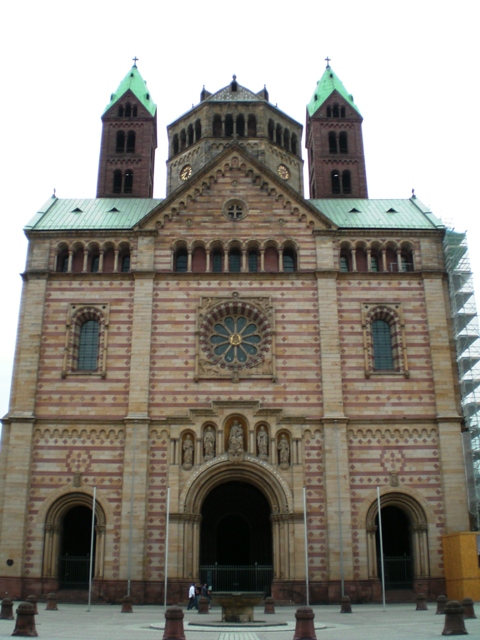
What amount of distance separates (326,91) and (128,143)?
16.1 m

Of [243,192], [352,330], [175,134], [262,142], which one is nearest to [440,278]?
[352,330]

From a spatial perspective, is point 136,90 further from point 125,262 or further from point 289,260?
point 289,260

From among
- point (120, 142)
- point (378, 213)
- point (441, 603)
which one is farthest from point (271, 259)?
point (441, 603)

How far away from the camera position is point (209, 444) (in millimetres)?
35344

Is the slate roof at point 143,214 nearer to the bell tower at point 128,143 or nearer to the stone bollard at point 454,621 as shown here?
the bell tower at point 128,143

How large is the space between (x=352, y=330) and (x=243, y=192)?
1046cm

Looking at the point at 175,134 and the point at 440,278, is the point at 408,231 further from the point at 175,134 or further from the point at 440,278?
the point at 175,134

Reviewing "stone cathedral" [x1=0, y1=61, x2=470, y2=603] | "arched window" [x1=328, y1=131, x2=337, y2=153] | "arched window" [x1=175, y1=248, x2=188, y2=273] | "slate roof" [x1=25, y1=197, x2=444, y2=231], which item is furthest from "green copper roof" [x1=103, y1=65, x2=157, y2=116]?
"arched window" [x1=175, y1=248, x2=188, y2=273]

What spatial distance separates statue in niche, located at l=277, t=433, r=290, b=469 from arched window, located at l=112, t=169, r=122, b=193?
24192mm

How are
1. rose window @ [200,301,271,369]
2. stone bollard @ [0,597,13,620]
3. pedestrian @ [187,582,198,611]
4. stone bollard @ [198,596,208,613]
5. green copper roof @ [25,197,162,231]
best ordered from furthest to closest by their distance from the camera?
green copper roof @ [25,197,162,231] < rose window @ [200,301,271,369] < pedestrian @ [187,582,198,611] < stone bollard @ [198,596,208,613] < stone bollard @ [0,597,13,620]

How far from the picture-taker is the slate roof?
4073 cm

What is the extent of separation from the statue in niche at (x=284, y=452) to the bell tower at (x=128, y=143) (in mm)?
22640

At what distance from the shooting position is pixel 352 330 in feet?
124

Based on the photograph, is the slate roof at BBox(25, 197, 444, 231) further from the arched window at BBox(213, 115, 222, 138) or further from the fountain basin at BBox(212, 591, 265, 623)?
the fountain basin at BBox(212, 591, 265, 623)
